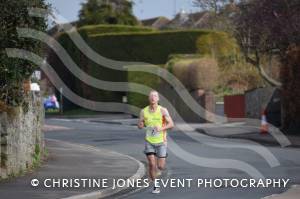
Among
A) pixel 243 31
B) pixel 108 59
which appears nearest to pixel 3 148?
pixel 243 31

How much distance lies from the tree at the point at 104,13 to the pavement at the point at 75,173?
51551 millimetres

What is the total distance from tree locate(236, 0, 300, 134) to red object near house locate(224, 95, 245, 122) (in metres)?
7.27

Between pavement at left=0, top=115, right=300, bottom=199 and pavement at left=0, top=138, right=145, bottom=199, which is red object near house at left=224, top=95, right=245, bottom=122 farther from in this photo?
pavement at left=0, top=138, right=145, bottom=199

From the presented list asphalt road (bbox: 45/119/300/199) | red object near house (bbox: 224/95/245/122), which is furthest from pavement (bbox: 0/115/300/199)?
red object near house (bbox: 224/95/245/122)

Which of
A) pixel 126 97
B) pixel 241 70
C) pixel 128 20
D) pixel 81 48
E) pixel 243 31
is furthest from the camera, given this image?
pixel 128 20

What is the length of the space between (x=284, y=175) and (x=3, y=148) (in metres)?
5.70

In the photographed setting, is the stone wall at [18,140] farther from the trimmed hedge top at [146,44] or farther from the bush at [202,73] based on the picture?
the trimmed hedge top at [146,44]

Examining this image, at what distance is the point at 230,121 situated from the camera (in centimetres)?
3956

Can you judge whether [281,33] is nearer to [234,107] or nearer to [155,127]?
[234,107]

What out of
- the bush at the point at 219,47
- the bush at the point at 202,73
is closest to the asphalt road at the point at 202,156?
the bush at the point at 202,73

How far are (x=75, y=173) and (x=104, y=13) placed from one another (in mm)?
59366

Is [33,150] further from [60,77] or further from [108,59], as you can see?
[60,77]

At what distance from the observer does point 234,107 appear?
40.7m

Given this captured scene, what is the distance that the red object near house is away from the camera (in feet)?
131
